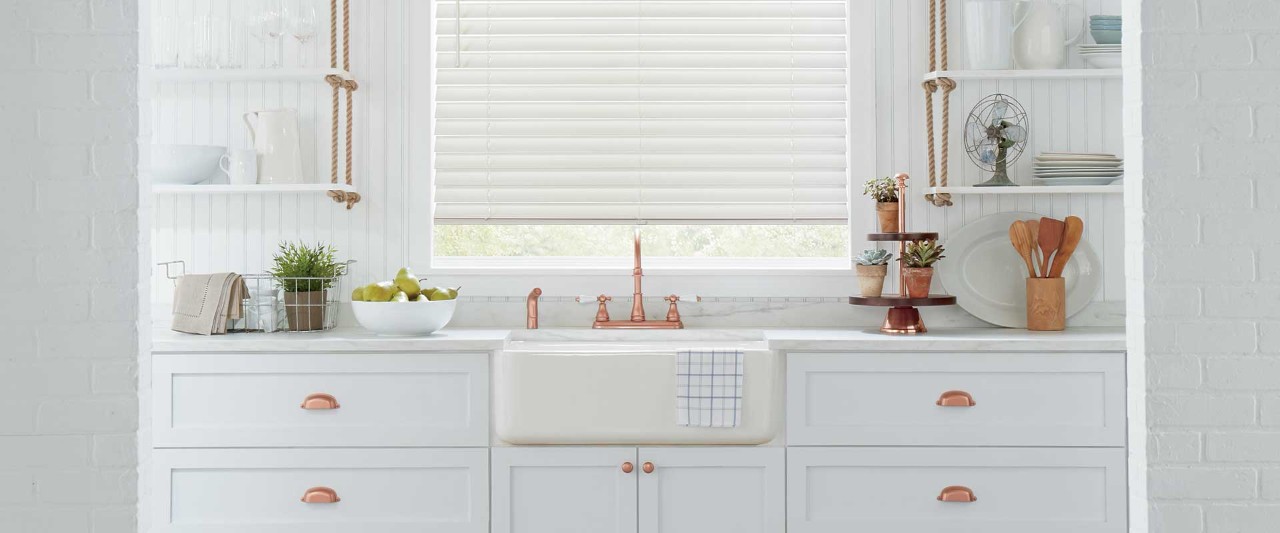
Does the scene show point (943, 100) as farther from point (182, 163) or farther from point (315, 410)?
point (182, 163)

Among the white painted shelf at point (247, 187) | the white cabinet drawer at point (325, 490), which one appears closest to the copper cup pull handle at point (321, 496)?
the white cabinet drawer at point (325, 490)

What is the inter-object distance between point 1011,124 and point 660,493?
4.88ft

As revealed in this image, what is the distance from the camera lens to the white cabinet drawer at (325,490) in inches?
92.2

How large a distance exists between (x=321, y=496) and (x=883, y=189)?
5.74ft

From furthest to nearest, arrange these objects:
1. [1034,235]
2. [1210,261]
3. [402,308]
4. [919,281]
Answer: [1034,235] → [919,281] → [402,308] → [1210,261]

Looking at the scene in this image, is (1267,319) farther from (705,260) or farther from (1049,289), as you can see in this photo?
(705,260)

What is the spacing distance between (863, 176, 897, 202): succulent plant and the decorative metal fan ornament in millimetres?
276

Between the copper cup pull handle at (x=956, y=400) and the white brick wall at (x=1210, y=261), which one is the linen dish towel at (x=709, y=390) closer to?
the copper cup pull handle at (x=956, y=400)

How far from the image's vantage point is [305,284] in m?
2.58

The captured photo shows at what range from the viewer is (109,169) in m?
1.82

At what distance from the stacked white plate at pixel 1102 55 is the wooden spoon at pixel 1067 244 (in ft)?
1.58

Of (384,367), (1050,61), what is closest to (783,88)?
(1050,61)

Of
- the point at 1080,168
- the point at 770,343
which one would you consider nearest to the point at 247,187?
the point at 770,343

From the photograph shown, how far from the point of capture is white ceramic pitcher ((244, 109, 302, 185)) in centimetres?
273
